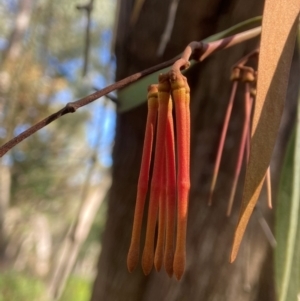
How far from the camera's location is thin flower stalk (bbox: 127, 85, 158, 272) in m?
0.18

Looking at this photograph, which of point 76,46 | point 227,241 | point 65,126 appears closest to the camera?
point 227,241

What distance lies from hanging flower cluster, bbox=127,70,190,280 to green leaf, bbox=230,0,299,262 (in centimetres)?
3

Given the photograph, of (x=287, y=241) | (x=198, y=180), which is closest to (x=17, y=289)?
(x=198, y=180)

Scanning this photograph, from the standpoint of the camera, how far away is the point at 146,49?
58 centimetres

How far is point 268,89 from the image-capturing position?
0.62 ft

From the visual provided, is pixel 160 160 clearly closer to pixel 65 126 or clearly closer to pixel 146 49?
pixel 146 49

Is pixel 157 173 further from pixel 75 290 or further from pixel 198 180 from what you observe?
pixel 75 290

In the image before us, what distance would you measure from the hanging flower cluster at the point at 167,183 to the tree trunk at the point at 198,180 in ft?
1.07

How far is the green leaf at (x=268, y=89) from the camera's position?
18 cm

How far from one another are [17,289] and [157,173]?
156 cm

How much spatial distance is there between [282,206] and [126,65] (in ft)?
1.31

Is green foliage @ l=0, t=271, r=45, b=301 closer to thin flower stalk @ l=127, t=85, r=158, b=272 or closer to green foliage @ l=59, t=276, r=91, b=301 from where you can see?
green foliage @ l=59, t=276, r=91, b=301

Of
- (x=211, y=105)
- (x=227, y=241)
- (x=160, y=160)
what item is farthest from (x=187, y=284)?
(x=160, y=160)

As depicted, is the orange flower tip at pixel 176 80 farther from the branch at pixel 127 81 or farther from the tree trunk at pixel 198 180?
the tree trunk at pixel 198 180
